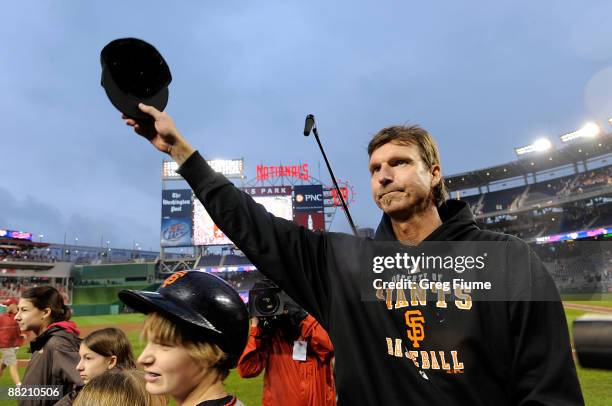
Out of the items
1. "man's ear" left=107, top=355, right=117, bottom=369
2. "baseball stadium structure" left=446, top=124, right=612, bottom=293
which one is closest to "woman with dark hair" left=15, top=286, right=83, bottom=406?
"man's ear" left=107, top=355, right=117, bottom=369

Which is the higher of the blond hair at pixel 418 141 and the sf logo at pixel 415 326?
the blond hair at pixel 418 141

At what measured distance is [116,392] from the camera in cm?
240

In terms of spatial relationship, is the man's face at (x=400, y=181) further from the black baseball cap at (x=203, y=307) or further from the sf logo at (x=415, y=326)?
the black baseball cap at (x=203, y=307)

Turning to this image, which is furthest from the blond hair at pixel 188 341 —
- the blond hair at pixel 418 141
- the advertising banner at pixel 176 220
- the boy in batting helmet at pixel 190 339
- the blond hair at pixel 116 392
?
the advertising banner at pixel 176 220

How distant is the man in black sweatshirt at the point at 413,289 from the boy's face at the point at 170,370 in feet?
2.08

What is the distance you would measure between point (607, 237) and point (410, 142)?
43.4m

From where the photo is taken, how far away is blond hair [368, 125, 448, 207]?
6.66 ft

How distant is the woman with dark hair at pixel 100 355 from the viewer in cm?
354

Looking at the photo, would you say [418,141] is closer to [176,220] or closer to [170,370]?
[170,370]

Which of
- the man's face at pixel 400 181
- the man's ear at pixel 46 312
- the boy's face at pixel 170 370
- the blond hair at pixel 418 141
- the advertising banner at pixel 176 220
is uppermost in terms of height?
the advertising banner at pixel 176 220

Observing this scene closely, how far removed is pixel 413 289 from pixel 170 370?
1.14m

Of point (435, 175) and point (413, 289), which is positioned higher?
point (435, 175)
